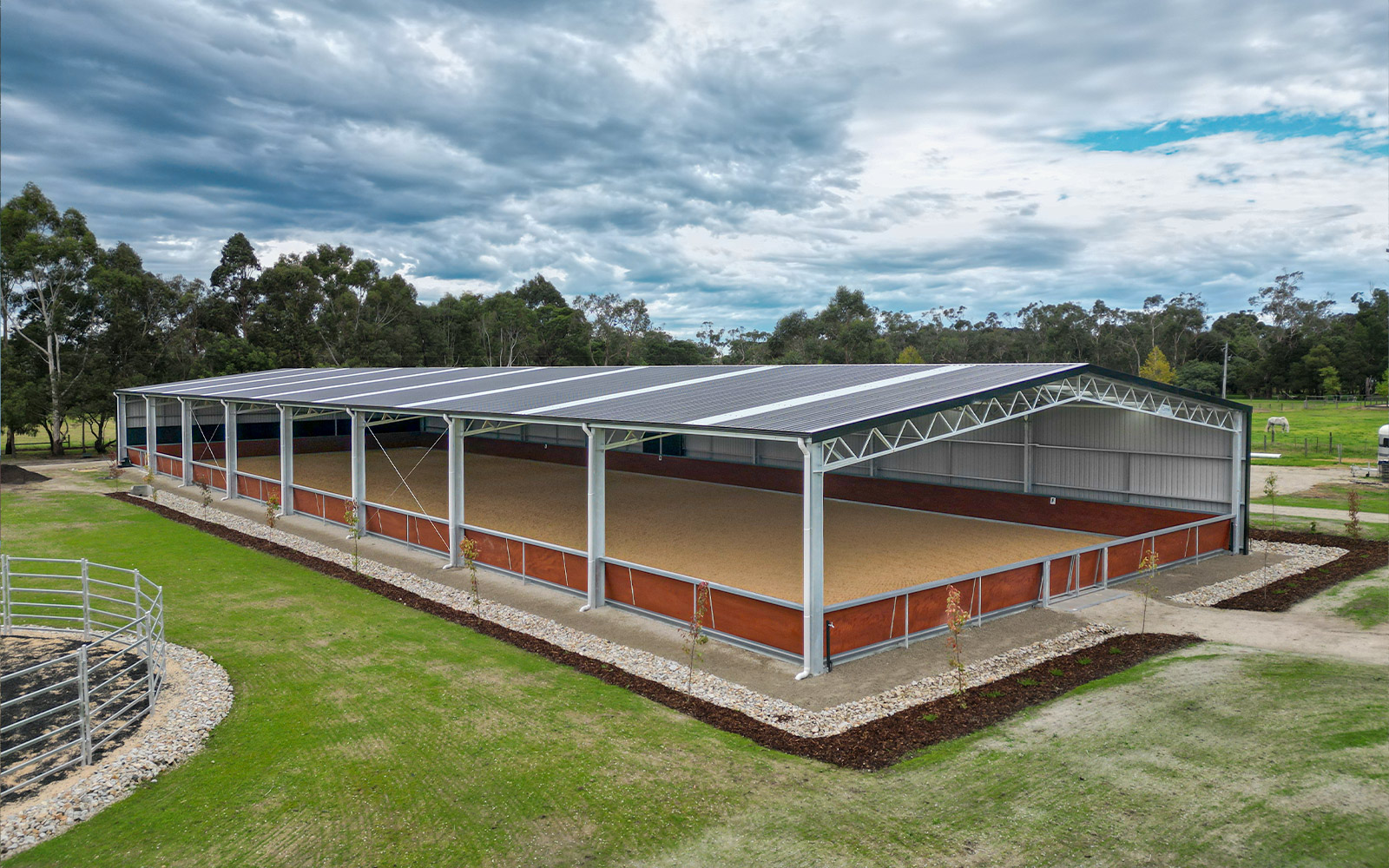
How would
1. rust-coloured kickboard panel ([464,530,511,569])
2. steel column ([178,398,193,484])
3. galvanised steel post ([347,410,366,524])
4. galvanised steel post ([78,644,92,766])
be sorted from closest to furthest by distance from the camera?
1. galvanised steel post ([78,644,92,766])
2. rust-coloured kickboard panel ([464,530,511,569])
3. galvanised steel post ([347,410,366,524])
4. steel column ([178,398,193,484])

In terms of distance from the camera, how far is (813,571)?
35.7 ft

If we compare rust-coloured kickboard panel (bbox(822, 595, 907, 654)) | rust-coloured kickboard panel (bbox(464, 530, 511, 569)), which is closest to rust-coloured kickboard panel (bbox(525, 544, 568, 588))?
rust-coloured kickboard panel (bbox(464, 530, 511, 569))

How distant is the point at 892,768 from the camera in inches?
328

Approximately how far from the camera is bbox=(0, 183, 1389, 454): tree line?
40.8m

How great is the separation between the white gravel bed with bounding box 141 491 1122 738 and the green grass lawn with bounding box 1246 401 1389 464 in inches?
1258

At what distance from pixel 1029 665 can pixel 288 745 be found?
31.9 feet

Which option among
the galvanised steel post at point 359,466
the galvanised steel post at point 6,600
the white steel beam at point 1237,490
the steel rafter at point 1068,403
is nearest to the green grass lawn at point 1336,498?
the white steel beam at point 1237,490

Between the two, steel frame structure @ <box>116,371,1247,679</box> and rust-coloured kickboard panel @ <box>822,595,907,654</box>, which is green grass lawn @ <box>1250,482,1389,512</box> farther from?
rust-coloured kickboard panel @ <box>822,595,907,654</box>

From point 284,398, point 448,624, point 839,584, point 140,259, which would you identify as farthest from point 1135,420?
point 140,259

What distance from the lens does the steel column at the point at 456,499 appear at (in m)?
17.3

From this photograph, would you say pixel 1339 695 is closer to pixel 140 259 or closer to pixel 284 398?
pixel 284 398

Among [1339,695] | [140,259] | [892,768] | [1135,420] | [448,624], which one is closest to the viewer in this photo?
[892,768]

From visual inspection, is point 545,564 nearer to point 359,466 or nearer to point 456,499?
point 456,499

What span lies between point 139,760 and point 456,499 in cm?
914
